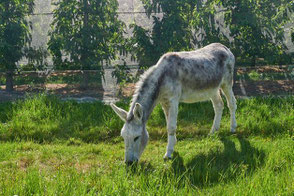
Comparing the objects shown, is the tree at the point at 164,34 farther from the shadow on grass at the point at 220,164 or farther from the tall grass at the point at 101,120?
the shadow on grass at the point at 220,164

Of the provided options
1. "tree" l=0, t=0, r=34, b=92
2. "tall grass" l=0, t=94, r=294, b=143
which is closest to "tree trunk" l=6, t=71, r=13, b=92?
"tree" l=0, t=0, r=34, b=92

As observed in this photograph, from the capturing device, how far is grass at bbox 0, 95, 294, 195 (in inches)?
151

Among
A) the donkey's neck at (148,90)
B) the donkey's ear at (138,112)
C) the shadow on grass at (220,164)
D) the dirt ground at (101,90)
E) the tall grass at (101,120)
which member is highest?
the donkey's neck at (148,90)

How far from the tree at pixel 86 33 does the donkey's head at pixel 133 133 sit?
18.1 feet

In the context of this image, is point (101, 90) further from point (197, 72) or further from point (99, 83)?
point (197, 72)

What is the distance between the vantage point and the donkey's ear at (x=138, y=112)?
4988 millimetres

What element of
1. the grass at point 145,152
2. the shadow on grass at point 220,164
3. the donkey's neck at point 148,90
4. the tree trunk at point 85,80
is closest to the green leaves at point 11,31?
the tree trunk at point 85,80

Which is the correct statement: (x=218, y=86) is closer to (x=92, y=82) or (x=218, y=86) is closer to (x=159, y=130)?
(x=159, y=130)

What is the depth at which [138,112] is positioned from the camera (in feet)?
16.6

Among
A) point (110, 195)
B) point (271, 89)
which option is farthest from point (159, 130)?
point (271, 89)

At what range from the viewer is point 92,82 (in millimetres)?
10367

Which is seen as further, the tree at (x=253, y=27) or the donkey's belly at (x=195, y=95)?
the tree at (x=253, y=27)

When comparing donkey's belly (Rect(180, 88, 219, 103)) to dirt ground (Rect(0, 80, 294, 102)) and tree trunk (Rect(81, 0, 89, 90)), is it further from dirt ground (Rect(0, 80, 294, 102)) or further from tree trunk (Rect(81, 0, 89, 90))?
tree trunk (Rect(81, 0, 89, 90))

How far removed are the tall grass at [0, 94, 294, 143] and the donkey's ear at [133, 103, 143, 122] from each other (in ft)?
7.05
